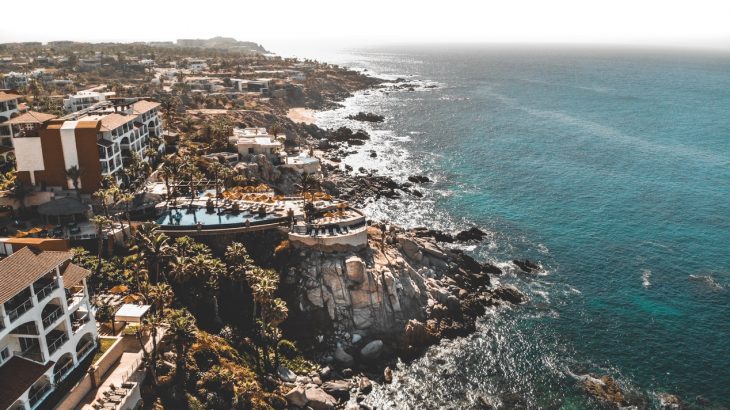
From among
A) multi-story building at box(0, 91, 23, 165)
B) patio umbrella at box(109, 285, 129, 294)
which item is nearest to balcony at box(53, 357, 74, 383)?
patio umbrella at box(109, 285, 129, 294)

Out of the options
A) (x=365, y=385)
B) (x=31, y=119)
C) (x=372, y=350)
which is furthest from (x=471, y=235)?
(x=31, y=119)

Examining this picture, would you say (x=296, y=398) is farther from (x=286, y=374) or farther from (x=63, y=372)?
(x=63, y=372)

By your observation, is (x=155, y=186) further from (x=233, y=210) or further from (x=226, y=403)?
(x=226, y=403)

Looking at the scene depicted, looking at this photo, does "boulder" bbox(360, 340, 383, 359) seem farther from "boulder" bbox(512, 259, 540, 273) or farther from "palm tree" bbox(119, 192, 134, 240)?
"palm tree" bbox(119, 192, 134, 240)

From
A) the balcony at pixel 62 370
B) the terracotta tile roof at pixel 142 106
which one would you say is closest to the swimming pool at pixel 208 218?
the balcony at pixel 62 370

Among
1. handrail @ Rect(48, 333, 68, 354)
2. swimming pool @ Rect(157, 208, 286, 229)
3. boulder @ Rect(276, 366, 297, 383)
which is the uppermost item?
swimming pool @ Rect(157, 208, 286, 229)

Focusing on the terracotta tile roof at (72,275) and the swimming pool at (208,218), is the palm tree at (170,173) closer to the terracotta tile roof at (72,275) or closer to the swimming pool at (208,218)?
the swimming pool at (208,218)
